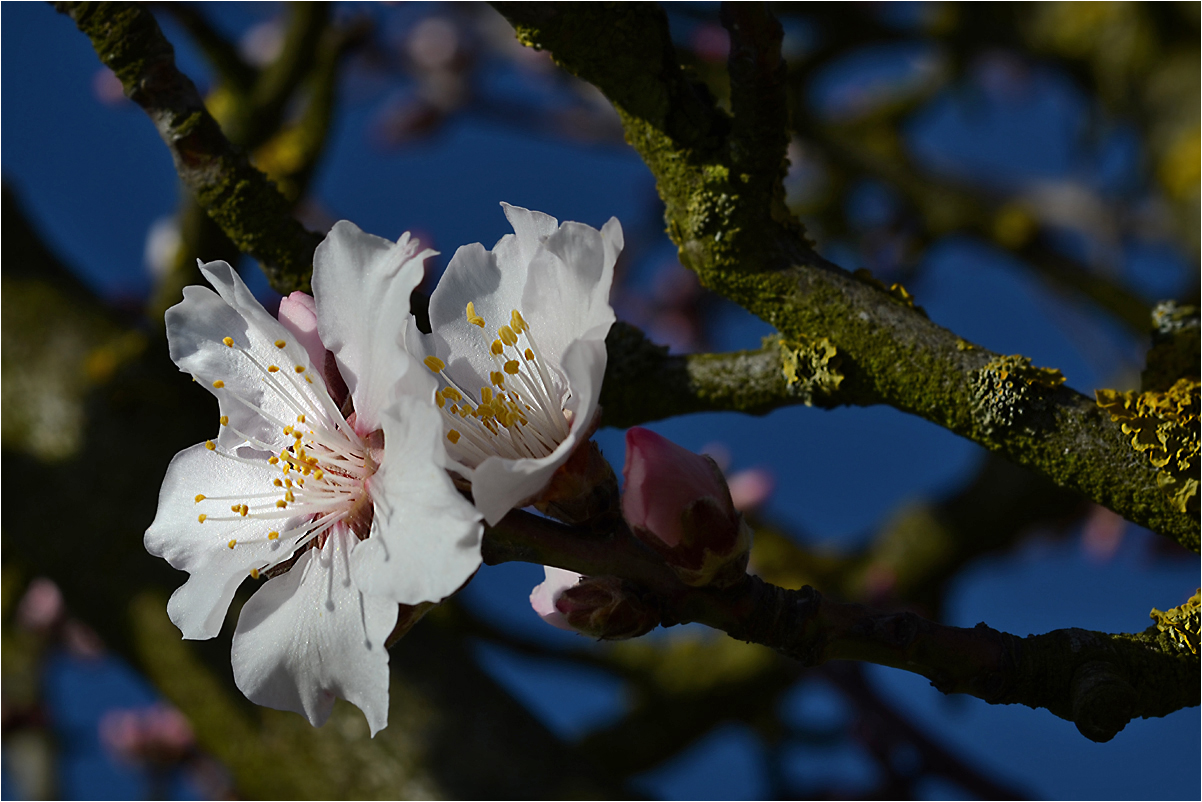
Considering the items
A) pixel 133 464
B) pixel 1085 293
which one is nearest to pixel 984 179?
pixel 1085 293

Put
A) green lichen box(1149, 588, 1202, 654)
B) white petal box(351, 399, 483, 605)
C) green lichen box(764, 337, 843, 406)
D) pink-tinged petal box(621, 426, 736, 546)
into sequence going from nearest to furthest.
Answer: white petal box(351, 399, 483, 605), pink-tinged petal box(621, 426, 736, 546), green lichen box(1149, 588, 1202, 654), green lichen box(764, 337, 843, 406)

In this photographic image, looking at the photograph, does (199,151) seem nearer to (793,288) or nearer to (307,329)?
(307,329)

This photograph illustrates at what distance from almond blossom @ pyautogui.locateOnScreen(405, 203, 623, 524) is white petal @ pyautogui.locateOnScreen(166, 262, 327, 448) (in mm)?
121

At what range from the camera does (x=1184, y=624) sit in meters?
0.83

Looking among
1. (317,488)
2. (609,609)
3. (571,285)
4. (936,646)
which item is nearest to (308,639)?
(317,488)

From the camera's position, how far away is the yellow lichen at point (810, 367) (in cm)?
94

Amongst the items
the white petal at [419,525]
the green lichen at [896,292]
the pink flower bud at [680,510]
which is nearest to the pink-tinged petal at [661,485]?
the pink flower bud at [680,510]

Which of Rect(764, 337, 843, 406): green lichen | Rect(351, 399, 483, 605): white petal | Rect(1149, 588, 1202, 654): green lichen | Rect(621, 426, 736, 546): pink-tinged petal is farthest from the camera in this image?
Rect(764, 337, 843, 406): green lichen

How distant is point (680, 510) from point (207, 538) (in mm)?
413

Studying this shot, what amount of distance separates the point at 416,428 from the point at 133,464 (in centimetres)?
140

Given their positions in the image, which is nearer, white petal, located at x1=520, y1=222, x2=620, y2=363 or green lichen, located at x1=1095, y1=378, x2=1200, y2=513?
white petal, located at x1=520, y1=222, x2=620, y2=363

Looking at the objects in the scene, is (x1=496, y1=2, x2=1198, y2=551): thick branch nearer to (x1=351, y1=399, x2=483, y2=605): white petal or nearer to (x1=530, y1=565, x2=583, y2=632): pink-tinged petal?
(x1=530, y1=565, x2=583, y2=632): pink-tinged petal

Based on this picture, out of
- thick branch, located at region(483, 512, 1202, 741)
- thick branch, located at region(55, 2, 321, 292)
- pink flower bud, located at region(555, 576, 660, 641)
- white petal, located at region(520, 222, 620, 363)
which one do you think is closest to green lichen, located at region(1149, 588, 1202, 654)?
thick branch, located at region(483, 512, 1202, 741)

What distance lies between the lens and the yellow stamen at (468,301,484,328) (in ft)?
2.52
